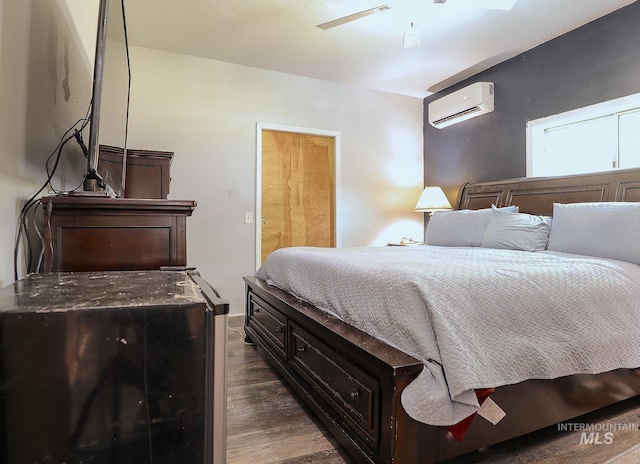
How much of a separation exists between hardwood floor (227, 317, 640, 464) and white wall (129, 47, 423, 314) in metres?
2.02

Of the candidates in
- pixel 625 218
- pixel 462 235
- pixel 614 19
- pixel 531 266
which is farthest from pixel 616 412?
pixel 614 19

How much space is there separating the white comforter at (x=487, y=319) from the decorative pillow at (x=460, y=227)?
1295mm

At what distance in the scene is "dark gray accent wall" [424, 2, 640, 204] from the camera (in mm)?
2867

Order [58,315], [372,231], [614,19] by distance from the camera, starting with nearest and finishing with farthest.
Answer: [58,315], [614,19], [372,231]

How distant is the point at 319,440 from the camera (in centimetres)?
161

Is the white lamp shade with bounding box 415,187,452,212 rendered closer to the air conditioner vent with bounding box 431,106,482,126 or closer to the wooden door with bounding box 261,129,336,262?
the air conditioner vent with bounding box 431,106,482,126

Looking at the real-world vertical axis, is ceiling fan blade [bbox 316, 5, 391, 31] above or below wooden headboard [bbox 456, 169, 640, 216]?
above

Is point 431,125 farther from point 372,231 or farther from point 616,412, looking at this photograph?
point 616,412

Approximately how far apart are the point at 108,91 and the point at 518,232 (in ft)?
8.78

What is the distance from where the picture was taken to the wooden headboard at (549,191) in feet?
8.54

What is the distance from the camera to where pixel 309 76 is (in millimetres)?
4168

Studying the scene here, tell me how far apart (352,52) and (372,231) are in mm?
1972

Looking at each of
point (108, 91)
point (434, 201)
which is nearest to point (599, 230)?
point (434, 201)

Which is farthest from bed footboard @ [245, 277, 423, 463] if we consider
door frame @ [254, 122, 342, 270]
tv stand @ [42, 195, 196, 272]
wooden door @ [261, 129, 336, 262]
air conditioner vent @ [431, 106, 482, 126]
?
air conditioner vent @ [431, 106, 482, 126]
